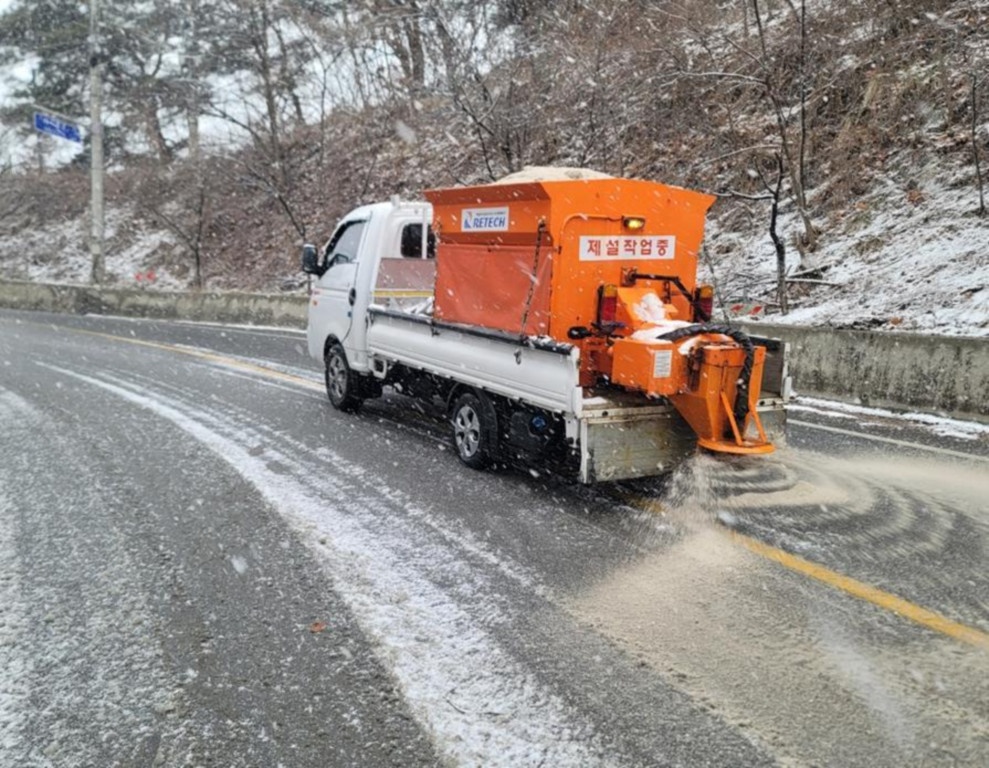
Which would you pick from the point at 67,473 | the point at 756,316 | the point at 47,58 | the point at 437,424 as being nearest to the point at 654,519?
the point at 437,424

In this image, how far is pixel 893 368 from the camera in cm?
919

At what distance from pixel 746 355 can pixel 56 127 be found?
24.1 meters

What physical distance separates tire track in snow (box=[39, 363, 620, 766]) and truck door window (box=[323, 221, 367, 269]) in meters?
3.48

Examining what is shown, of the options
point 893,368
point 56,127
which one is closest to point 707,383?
point 893,368

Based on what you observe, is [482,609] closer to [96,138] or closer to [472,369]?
[472,369]

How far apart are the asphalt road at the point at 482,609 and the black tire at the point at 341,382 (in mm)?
1438

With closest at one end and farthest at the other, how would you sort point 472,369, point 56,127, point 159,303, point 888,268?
point 472,369 < point 888,268 < point 159,303 < point 56,127

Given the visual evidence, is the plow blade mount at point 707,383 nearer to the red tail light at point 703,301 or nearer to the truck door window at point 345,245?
the red tail light at point 703,301

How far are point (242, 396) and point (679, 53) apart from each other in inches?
490

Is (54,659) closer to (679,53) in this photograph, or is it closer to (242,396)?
(242,396)

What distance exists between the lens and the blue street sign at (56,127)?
22.7m

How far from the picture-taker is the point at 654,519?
531 centimetres

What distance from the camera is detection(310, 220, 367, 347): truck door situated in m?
8.66

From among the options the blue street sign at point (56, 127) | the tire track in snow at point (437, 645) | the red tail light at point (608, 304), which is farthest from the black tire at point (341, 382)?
the blue street sign at point (56, 127)
